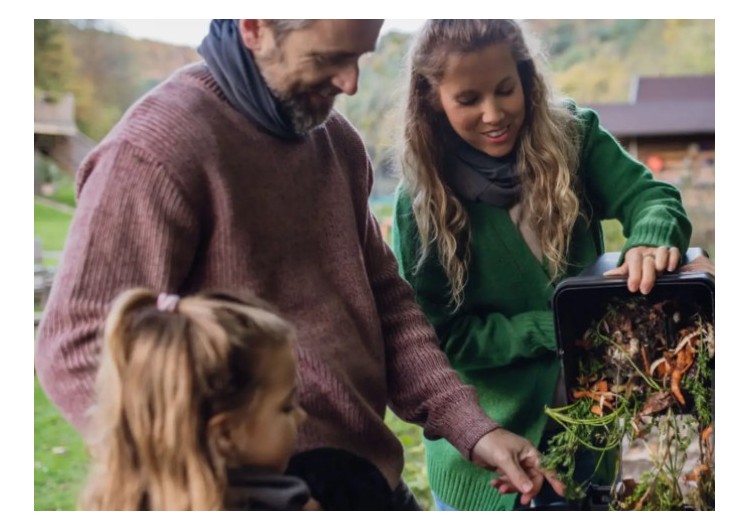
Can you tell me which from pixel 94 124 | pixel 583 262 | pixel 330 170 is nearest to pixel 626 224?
pixel 583 262

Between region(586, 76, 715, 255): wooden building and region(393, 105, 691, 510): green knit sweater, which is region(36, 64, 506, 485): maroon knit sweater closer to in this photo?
region(393, 105, 691, 510): green knit sweater

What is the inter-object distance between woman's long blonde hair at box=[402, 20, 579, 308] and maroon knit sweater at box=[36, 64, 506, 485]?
109 mm

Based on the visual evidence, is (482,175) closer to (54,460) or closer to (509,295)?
(509,295)

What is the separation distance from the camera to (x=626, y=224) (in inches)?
84.4

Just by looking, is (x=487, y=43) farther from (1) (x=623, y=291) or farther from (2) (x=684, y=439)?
(2) (x=684, y=439)

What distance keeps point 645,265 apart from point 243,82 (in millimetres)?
841

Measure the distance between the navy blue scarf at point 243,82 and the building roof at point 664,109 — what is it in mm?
671

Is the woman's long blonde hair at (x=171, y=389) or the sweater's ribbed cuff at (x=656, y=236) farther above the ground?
the sweater's ribbed cuff at (x=656, y=236)

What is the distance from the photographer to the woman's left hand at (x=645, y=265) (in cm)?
207

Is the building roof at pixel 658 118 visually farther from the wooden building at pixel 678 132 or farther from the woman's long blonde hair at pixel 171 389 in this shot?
the woman's long blonde hair at pixel 171 389

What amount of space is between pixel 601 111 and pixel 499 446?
28.0 inches

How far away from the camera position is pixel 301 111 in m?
1.97

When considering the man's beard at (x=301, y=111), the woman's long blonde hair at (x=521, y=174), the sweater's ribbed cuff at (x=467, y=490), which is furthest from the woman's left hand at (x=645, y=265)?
the man's beard at (x=301, y=111)

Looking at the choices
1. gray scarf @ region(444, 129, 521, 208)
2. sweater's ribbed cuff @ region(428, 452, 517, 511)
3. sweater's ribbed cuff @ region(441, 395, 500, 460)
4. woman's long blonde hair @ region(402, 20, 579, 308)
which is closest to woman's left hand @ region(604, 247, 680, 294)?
woman's long blonde hair @ region(402, 20, 579, 308)
